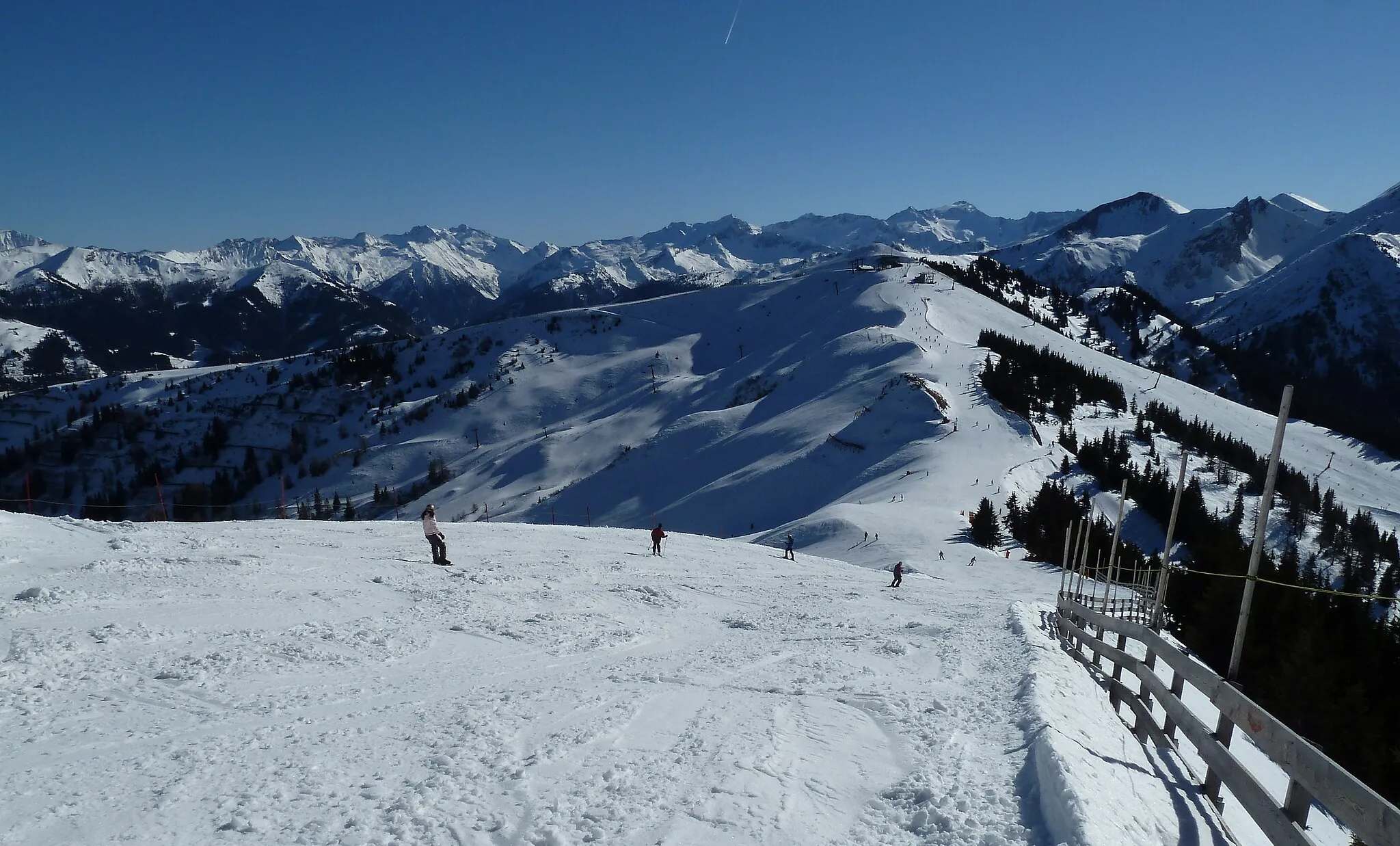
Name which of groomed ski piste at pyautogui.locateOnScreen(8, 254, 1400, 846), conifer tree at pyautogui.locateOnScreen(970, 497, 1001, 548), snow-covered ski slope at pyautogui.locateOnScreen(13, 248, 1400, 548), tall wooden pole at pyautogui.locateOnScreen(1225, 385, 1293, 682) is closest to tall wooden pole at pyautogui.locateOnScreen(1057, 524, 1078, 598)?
groomed ski piste at pyautogui.locateOnScreen(8, 254, 1400, 846)

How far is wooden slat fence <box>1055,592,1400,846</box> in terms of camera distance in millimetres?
4000

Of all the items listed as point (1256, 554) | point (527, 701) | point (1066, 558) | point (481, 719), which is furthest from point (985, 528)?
point (481, 719)

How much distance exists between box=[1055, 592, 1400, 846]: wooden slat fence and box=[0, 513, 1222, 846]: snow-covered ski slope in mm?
598

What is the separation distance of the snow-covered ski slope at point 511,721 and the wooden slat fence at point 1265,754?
60 centimetres

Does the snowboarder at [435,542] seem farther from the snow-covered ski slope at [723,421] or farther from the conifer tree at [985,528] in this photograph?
the conifer tree at [985,528]

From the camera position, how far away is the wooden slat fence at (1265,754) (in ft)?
13.1

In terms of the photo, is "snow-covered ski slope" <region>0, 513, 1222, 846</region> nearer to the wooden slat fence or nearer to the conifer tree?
the wooden slat fence

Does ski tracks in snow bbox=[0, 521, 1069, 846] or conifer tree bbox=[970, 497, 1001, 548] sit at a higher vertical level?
conifer tree bbox=[970, 497, 1001, 548]

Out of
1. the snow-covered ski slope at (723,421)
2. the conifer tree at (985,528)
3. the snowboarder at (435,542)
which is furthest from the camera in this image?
the snow-covered ski slope at (723,421)

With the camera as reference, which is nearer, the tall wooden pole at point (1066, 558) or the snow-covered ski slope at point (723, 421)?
the tall wooden pole at point (1066, 558)

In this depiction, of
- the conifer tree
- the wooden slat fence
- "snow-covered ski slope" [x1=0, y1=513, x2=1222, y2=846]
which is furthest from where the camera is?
the conifer tree

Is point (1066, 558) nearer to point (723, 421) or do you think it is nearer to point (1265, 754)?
point (1265, 754)

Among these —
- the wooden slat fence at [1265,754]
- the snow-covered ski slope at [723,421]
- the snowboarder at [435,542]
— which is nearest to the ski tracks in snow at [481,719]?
the wooden slat fence at [1265,754]

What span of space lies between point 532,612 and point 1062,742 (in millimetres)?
10137
